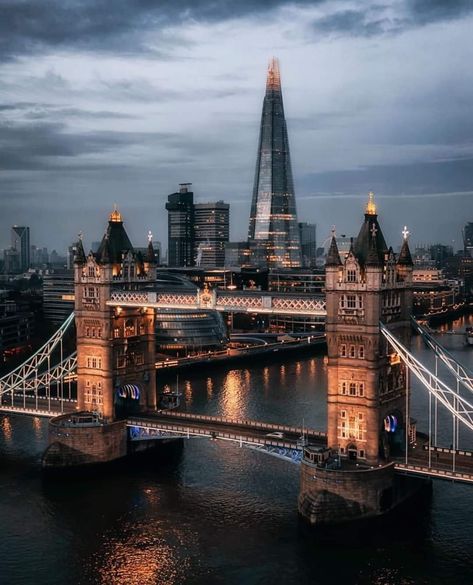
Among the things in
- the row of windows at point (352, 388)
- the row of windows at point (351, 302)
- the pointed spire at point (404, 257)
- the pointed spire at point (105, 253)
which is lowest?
the row of windows at point (352, 388)

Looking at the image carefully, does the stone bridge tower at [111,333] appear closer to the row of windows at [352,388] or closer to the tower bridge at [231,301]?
the tower bridge at [231,301]

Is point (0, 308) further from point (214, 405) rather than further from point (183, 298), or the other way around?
point (183, 298)

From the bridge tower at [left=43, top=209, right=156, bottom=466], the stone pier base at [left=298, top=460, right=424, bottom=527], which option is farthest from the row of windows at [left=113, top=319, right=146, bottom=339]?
the stone pier base at [left=298, top=460, right=424, bottom=527]

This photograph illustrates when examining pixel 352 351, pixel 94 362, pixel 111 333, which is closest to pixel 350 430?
pixel 352 351

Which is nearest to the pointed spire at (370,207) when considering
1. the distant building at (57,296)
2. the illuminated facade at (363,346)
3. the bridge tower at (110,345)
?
the illuminated facade at (363,346)

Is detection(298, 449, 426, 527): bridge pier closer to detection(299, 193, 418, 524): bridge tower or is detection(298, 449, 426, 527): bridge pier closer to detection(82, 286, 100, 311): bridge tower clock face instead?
detection(299, 193, 418, 524): bridge tower

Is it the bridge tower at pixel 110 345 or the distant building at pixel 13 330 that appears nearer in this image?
the bridge tower at pixel 110 345

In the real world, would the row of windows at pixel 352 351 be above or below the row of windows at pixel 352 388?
A: above
